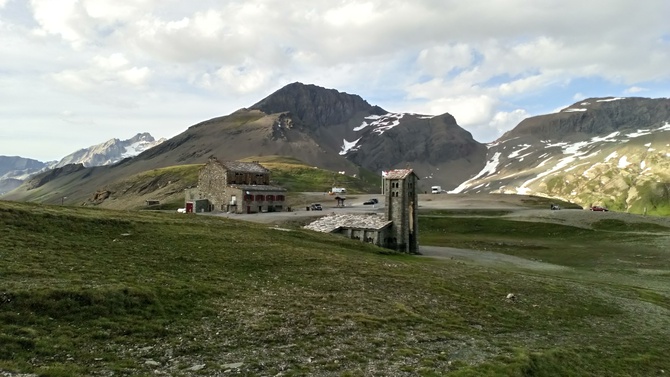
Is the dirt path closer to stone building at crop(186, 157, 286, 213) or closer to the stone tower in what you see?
the stone tower

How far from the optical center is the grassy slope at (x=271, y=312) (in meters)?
19.4

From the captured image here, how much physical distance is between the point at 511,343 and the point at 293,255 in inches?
928

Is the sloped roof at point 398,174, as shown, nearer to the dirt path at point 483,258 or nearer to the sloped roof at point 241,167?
the dirt path at point 483,258

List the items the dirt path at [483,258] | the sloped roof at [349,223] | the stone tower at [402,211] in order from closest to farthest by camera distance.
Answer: the dirt path at [483,258], the stone tower at [402,211], the sloped roof at [349,223]

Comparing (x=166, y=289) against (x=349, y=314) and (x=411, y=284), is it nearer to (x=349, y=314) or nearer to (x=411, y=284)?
(x=349, y=314)

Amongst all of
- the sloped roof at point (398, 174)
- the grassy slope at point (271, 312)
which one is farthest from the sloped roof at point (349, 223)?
the grassy slope at point (271, 312)

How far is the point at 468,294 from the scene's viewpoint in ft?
126

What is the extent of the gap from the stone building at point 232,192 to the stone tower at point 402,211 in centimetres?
5020

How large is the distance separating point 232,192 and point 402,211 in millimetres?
59002

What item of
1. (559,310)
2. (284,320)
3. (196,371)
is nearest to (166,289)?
(284,320)

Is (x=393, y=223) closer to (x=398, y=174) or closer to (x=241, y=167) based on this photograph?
(x=398, y=174)

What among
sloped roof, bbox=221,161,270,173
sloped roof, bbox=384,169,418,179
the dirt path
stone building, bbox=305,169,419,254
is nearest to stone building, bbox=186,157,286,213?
sloped roof, bbox=221,161,270,173

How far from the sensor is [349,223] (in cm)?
8338

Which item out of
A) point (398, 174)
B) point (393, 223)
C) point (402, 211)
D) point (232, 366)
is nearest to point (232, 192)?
point (398, 174)
